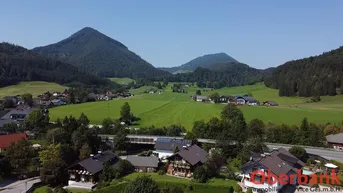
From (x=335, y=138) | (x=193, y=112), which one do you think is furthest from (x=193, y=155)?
(x=193, y=112)

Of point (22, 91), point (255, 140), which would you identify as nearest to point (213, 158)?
point (255, 140)

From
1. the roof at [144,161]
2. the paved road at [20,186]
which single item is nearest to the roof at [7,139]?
the paved road at [20,186]

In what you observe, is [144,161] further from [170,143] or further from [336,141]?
[336,141]

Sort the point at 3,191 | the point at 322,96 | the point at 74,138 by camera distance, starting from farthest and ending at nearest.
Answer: the point at 322,96
the point at 74,138
the point at 3,191

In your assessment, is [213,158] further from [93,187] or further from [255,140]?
[93,187]

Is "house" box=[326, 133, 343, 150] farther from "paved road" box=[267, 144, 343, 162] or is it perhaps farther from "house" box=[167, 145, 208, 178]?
"house" box=[167, 145, 208, 178]

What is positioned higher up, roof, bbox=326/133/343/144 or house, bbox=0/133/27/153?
house, bbox=0/133/27/153

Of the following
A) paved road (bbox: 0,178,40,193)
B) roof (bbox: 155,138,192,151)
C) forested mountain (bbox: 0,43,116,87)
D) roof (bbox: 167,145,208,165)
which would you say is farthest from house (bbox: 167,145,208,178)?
forested mountain (bbox: 0,43,116,87)
